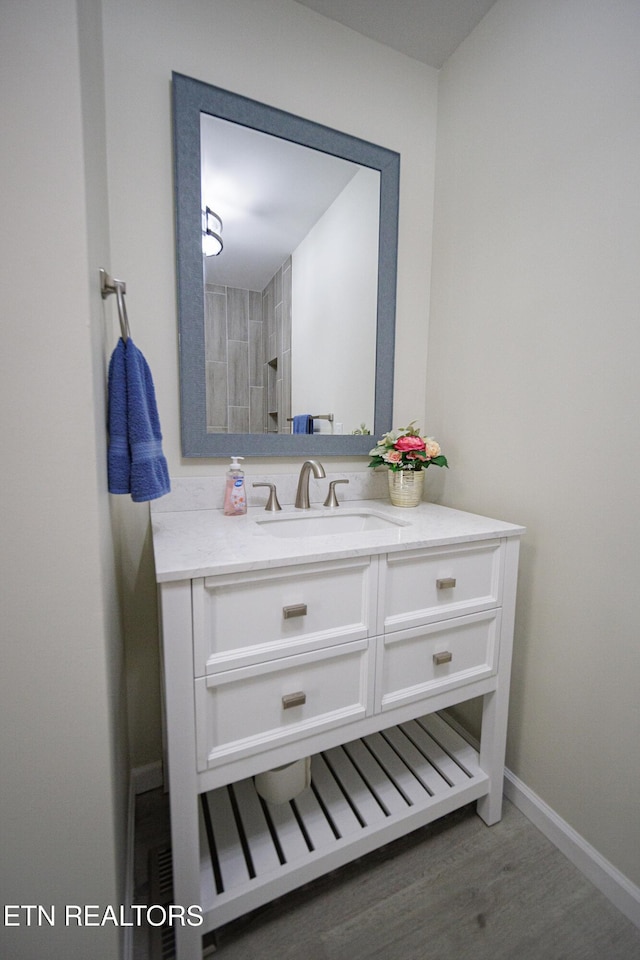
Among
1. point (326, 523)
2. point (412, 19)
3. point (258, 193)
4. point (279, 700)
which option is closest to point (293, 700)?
point (279, 700)

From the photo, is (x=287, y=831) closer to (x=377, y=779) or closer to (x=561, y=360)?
(x=377, y=779)

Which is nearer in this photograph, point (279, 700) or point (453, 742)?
point (279, 700)

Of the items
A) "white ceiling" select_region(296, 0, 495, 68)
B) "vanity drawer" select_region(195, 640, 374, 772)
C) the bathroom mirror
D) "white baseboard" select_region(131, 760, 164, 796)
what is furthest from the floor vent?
"white ceiling" select_region(296, 0, 495, 68)

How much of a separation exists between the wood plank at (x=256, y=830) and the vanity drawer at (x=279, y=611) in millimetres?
561

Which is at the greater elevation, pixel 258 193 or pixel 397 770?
pixel 258 193

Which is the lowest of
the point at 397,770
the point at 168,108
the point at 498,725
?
the point at 397,770

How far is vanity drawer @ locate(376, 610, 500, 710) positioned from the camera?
1.03 m

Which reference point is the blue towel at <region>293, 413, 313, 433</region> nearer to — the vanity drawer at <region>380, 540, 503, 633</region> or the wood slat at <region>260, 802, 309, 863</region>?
the vanity drawer at <region>380, 540, 503, 633</region>

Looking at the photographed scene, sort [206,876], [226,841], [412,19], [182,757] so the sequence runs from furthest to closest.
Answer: [412,19], [226,841], [206,876], [182,757]

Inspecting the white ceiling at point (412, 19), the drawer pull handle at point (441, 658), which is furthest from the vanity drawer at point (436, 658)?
the white ceiling at point (412, 19)

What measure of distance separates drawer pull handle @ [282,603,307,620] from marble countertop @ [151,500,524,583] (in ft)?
0.35

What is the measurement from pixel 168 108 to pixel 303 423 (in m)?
1.01

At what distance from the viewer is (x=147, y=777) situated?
1.36 m

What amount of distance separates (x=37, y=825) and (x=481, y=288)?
180 centimetres
